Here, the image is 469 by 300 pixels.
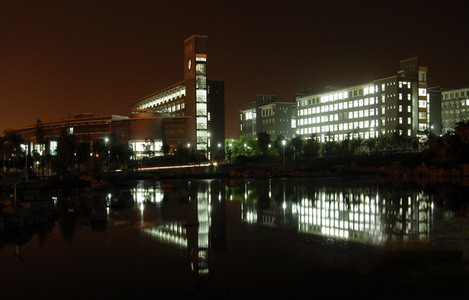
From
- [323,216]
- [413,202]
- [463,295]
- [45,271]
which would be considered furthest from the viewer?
[413,202]

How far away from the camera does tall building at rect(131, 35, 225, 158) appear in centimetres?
14000

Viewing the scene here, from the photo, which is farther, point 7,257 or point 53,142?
point 53,142

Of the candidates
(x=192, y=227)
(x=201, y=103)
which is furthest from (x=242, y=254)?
A: (x=201, y=103)

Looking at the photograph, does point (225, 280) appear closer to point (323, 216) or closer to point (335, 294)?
point (335, 294)

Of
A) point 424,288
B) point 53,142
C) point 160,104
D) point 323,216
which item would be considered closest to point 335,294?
point 424,288

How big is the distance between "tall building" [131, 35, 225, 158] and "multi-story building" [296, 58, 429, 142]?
3389 centimetres

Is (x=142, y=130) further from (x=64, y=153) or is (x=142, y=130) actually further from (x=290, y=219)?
(x=290, y=219)

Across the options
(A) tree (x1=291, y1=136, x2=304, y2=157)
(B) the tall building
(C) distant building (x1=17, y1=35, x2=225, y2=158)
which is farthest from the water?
(B) the tall building

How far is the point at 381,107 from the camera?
14462cm

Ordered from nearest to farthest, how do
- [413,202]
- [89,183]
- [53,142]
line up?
[413,202] < [89,183] < [53,142]

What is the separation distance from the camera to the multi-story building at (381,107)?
141 m

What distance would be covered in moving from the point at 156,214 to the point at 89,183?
2560 cm

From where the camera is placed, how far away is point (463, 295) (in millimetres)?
9633

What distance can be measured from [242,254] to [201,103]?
130 meters
